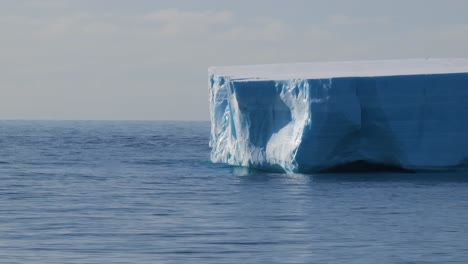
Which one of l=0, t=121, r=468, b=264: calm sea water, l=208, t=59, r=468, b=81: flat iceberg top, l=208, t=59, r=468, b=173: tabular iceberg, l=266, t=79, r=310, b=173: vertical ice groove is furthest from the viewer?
l=208, t=59, r=468, b=81: flat iceberg top

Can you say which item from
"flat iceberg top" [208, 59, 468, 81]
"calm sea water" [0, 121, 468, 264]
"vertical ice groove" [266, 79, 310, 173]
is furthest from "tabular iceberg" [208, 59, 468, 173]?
"calm sea water" [0, 121, 468, 264]

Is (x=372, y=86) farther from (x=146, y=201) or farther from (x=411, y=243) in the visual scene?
(x=411, y=243)

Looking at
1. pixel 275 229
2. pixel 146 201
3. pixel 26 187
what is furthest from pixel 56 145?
pixel 275 229

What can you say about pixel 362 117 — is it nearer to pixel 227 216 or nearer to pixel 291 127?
pixel 291 127

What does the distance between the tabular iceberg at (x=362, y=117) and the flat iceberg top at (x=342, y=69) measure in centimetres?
20

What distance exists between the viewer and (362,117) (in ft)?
72.0

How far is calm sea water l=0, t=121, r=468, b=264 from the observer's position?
13703 millimetres

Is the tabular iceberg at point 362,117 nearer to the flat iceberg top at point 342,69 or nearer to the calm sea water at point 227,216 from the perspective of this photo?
the flat iceberg top at point 342,69

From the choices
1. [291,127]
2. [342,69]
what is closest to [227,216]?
[291,127]

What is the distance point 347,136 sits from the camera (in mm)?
21844

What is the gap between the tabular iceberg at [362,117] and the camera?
21.6 m

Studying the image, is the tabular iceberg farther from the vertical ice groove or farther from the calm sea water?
the calm sea water

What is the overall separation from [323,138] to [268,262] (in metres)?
8.74

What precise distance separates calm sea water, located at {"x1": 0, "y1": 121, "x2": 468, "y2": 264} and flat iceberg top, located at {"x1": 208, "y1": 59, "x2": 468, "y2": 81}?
77.6 inches
